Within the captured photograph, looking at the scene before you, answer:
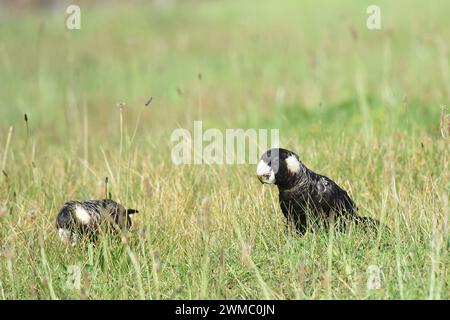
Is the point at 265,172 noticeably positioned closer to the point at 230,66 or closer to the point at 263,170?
the point at 263,170

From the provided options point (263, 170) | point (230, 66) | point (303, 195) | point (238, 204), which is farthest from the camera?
point (230, 66)

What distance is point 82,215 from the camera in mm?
4469

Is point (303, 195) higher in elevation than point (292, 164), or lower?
lower

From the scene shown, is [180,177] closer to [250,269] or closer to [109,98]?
[250,269]

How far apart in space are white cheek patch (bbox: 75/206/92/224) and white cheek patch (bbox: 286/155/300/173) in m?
1.17

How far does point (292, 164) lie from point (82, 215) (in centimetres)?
123

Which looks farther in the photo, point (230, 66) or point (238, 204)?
point (230, 66)

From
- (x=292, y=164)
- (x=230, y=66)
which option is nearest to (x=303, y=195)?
(x=292, y=164)

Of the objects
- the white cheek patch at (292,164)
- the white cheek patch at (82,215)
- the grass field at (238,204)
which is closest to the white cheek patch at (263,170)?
the white cheek patch at (292,164)

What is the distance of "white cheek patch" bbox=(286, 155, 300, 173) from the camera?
171 inches

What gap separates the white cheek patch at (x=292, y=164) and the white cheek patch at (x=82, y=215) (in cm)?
117

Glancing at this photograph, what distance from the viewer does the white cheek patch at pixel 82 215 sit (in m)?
4.46

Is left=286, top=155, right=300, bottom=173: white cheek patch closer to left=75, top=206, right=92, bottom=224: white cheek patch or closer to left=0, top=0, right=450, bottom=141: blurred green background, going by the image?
left=75, top=206, right=92, bottom=224: white cheek patch

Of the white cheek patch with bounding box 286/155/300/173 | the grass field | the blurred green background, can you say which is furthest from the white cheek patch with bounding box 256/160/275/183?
the blurred green background
